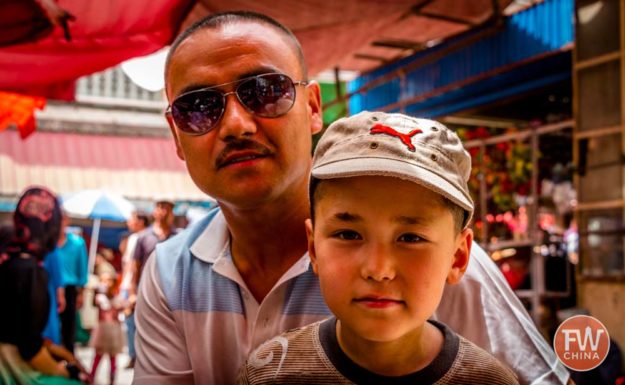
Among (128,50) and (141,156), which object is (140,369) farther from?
(141,156)

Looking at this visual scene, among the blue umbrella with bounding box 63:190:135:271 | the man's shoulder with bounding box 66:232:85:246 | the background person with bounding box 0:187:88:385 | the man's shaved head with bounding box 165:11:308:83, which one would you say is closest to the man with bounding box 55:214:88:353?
the man's shoulder with bounding box 66:232:85:246

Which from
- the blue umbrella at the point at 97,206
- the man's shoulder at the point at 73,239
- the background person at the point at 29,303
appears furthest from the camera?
the blue umbrella at the point at 97,206

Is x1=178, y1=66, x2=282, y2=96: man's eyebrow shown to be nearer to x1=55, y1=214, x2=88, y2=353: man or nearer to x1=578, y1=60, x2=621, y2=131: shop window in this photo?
x1=578, y1=60, x2=621, y2=131: shop window

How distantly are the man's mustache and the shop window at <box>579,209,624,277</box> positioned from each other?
268cm

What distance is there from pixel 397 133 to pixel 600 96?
9.04 feet

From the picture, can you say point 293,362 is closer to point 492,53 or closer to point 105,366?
point 492,53

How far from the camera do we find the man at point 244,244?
58.4 inches

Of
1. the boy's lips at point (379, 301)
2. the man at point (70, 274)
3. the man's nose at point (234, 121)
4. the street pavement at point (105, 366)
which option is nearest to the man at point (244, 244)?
the man's nose at point (234, 121)

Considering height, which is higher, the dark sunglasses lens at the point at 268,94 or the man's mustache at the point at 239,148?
the dark sunglasses lens at the point at 268,94

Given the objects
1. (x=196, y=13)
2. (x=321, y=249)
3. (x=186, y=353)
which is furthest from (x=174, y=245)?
(x=196, y=13)

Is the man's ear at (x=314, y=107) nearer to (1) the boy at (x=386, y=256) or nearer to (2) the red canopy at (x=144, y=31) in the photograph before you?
(1) the boy at (x=386, y=256)

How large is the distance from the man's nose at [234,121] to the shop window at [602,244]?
272 cm

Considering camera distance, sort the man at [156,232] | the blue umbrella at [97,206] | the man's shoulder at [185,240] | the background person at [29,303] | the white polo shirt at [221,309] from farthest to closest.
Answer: the blue umbrella at [97,206]
the man at [156,232]
the background person at [29,303]
the man's shoulder at [185,240]
the white polo shirt at [221,309]

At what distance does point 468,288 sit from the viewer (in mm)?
1479
